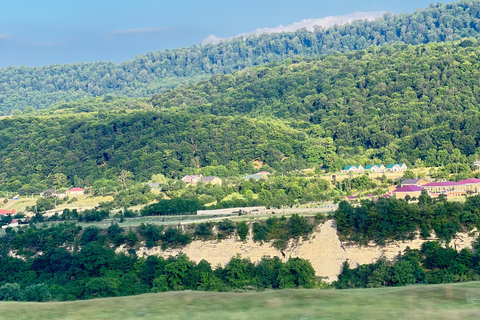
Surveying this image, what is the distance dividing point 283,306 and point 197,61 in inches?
6492

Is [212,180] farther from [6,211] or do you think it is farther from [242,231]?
[242,231]

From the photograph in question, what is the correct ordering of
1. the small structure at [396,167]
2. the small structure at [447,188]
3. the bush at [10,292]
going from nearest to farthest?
the bush at [10,292]
the small structure at [447,188]
the small structure at [396,167]

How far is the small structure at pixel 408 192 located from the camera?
1294 inches

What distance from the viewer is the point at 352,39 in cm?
15462

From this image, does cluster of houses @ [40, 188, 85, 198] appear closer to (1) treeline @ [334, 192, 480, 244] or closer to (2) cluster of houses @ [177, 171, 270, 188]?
(2) cluster of houses @ [177, 171, 270, 188]

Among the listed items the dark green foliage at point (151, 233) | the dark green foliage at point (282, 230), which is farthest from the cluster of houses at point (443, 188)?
the dark green foliage at point (151, 233)

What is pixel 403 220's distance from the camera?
935 inches

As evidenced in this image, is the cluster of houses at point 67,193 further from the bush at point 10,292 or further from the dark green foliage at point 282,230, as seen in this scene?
the bush at point 10,292

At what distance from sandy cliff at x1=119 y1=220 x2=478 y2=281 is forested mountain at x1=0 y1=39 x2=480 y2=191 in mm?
19249

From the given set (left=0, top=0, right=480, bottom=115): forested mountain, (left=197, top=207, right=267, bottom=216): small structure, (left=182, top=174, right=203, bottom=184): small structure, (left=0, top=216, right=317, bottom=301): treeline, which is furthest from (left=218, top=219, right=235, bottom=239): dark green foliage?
(left=0, top=0, right=480, bottom=115): forested mountain

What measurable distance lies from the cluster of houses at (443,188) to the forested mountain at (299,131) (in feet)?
20.8

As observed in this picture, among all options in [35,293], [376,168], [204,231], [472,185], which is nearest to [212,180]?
[376,168]

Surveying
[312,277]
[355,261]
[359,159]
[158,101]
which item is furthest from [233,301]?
[158,101]

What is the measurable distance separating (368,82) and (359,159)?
18.7 meters
